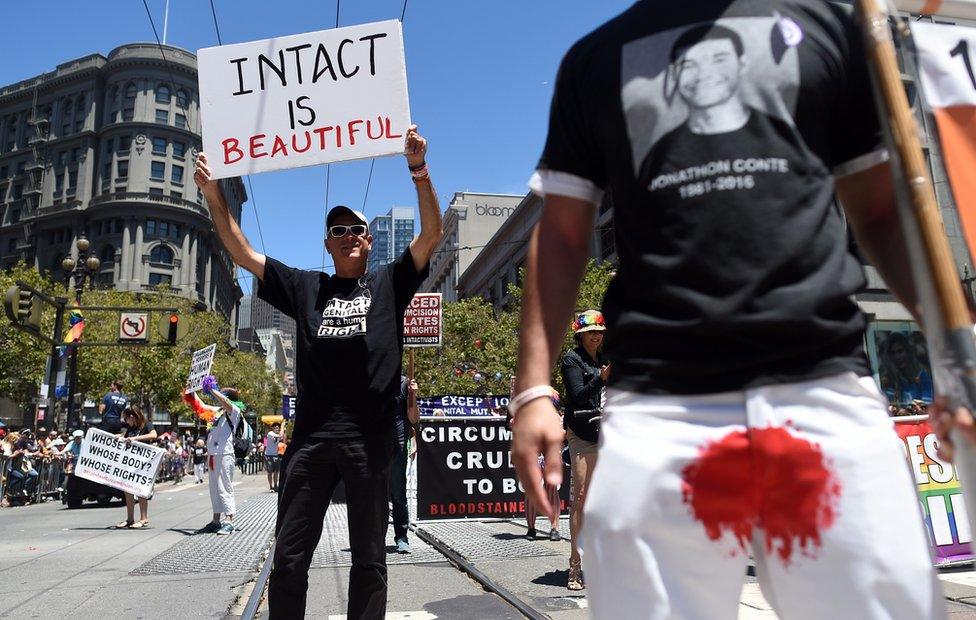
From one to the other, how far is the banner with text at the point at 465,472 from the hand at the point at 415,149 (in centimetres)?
642

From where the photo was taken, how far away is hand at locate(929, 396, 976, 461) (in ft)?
4.09

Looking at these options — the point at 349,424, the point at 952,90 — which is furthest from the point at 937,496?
the point at 952,90

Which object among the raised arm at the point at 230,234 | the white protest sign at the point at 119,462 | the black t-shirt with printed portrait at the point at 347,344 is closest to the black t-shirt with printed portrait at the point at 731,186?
the black t-shirt with printed portrait at the point at 347,344

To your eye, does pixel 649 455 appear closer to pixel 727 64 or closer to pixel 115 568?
pixel 727 64

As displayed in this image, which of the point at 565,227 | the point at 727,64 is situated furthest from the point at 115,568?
the point at 727,64

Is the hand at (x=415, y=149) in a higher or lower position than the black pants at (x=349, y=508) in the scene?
higher

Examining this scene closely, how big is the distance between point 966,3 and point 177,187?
8476 centimetres

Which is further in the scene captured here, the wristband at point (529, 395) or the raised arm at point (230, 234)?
the raised arm at point (230, 234)

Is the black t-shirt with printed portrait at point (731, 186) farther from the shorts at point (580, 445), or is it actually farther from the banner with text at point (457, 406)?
the banner with text at point (457, 406)

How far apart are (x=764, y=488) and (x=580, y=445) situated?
4.19 meters

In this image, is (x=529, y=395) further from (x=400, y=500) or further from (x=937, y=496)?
(x=400, y=500)

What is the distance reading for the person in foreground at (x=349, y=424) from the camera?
3223mm

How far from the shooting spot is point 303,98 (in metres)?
4.19

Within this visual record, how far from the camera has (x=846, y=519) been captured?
1.32 m
